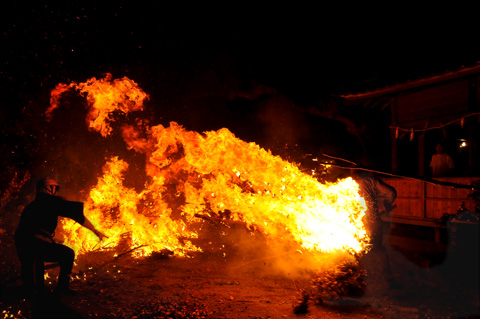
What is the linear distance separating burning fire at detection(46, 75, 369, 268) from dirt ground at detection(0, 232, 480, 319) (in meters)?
0.68

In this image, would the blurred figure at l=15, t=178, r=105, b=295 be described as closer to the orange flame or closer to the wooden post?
the orange flame

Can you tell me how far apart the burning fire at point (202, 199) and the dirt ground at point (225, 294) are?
679 mm

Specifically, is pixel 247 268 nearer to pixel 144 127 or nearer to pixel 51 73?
pixel 144 127

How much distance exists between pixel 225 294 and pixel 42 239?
2960 mm

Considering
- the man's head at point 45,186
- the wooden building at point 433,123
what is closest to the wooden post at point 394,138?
the wooden building at point 433,123

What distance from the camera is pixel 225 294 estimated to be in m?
5.45

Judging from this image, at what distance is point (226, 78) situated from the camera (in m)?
15.0

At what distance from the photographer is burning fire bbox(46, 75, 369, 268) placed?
7.27 meters

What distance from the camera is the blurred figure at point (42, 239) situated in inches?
194

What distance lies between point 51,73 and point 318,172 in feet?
30.3

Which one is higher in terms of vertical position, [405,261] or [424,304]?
[405,261]

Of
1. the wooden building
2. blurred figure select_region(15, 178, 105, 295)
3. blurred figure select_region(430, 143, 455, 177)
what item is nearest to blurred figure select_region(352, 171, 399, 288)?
the wooden building

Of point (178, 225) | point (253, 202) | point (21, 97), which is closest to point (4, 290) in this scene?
point (178, 225)

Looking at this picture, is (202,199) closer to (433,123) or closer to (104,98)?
(104,98)
